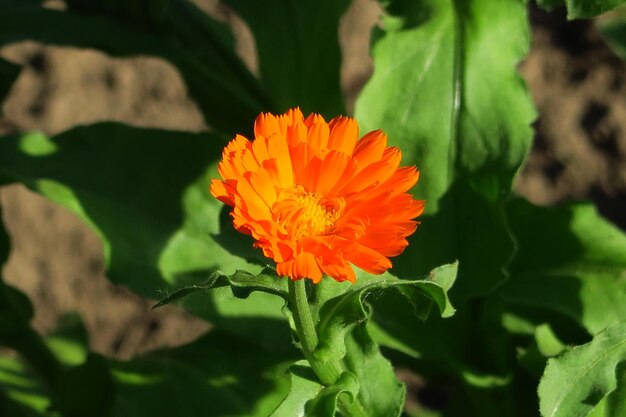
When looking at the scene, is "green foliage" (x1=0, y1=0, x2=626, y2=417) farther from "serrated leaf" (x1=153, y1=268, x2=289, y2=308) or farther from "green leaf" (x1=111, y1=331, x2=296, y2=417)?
"serrated leaf" (x1=153, y1=268, x2=289, y2=308)

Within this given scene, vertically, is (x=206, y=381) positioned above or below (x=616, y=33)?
below

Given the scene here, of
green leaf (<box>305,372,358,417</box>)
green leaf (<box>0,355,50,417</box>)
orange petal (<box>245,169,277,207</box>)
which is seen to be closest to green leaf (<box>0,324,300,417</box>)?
green leaf (<box>0,355,50,417</box>)

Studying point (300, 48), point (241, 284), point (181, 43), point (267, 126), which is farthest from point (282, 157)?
point (181, 43)

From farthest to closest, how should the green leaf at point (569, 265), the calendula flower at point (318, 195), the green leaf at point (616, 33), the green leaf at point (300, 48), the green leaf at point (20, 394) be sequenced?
the green leaf at point (616, 33)
the green leaf at point (20, 394)
the green leaf at point (300, 48)
the green leaf at point (569, 265)
the calendula flower at point (318, 195)

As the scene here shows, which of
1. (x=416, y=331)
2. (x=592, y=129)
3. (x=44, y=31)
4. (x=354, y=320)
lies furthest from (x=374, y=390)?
(x=592, y=129)

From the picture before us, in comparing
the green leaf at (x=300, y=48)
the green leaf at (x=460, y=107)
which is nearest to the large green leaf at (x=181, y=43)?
the green leaf at (x=300, y=48)

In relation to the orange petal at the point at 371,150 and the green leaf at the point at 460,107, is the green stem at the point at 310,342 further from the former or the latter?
the green leaf at the point at 460,107

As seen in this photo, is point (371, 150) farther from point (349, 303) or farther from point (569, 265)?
point (569, 265)

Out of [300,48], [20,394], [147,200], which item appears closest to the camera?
[147,200]
